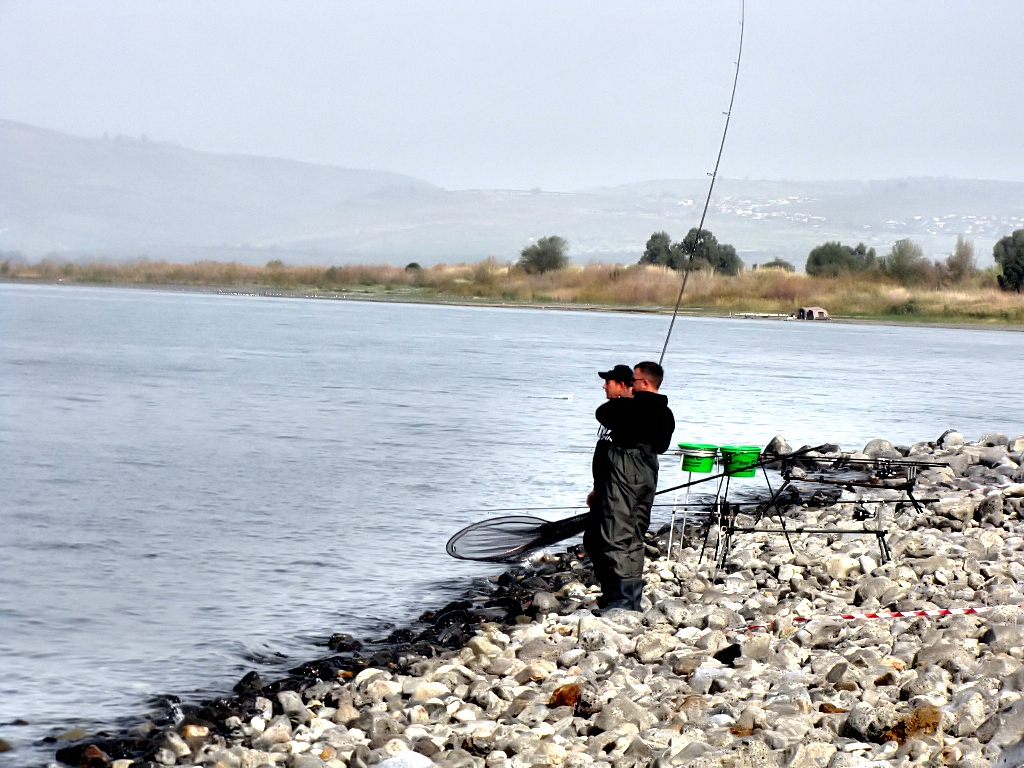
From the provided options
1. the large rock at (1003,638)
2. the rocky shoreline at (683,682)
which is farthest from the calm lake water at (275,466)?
the large rock at (1003,638)

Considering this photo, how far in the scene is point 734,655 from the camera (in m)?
6.02

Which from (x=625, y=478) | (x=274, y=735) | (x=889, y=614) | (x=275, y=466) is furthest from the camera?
(x=275, y=466)

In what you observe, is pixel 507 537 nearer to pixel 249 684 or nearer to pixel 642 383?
pixel 642 383

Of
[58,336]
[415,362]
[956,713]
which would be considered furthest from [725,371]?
[956,713]

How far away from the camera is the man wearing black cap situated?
683 centimetres

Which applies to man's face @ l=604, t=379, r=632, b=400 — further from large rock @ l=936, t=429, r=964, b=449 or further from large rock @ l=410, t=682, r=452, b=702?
large rock @ l=936, t=429, r=964, b=449

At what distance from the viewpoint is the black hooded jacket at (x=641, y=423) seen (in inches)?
268

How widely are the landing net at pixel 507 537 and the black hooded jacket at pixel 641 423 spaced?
200cm

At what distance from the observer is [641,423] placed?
6.81 metres

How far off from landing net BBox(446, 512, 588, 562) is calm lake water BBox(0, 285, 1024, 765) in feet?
1.01

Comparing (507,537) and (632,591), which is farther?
(507,537)

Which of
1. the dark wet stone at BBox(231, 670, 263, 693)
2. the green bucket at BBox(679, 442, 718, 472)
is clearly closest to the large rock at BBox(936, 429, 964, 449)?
the green bucket at BBox(679, 442, 718, 472)

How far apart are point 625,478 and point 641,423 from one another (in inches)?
11.8

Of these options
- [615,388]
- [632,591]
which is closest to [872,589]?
[632,591]
